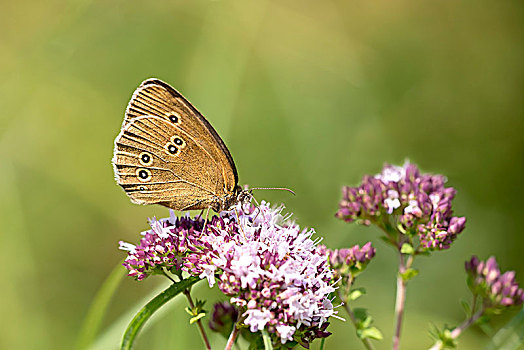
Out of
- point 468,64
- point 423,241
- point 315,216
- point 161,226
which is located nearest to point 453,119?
point 468,64

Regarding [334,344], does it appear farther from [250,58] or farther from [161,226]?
[250,58]

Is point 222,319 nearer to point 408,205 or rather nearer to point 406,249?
point 406,249

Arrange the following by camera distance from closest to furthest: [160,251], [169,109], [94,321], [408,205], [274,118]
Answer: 1. [160,251]
2. [94,321]
3. [169,109]
4. [408,205]
5. [274,118]

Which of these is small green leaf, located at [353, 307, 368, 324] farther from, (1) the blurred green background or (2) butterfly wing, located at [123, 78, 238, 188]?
(1) the blurred green background

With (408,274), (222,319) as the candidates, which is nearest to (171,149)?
(222,319)

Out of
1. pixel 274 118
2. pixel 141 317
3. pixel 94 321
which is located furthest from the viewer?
pixel 274 118

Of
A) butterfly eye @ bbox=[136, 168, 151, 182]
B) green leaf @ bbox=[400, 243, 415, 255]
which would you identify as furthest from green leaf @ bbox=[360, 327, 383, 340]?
butterfly eye @ bbox=[136, 168, 151, 182]
